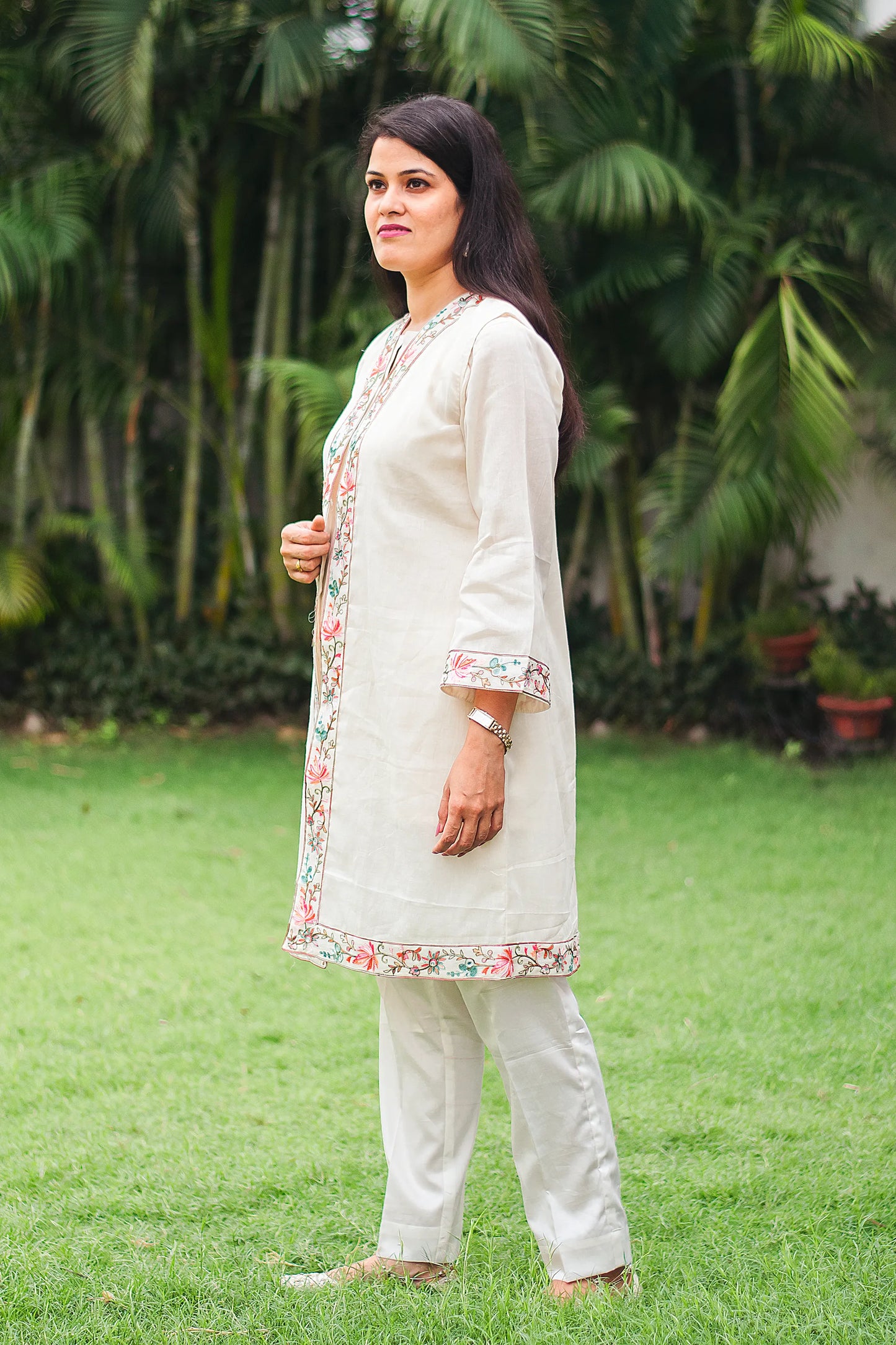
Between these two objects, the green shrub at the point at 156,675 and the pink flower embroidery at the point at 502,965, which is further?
the green shrub at the point at 156,675

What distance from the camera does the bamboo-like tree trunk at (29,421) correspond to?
21.7ft

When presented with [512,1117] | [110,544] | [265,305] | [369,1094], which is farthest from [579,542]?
[512,1117]

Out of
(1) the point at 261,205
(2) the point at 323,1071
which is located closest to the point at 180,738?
(1) the point at 261,205

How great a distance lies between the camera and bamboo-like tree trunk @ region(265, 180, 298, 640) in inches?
265

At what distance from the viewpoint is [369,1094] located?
106 inches

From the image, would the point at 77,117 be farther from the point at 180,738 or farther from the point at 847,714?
the point at 847,714

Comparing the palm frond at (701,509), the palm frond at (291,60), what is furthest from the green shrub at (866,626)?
the palm frond at (291,60)

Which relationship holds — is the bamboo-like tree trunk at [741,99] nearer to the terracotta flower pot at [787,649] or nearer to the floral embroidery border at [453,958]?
the terracotta flower pot at [787,649]

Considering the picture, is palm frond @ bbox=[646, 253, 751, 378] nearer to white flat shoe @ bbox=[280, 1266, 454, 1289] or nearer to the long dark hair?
the long dark hair

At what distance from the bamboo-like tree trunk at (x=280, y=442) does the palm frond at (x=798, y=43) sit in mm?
2453

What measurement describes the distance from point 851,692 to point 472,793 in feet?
14.8

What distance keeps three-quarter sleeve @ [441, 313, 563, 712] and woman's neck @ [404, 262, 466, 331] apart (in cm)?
16

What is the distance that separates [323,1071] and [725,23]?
557cm

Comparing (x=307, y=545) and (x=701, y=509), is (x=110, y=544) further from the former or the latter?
(x=307, y=545)
